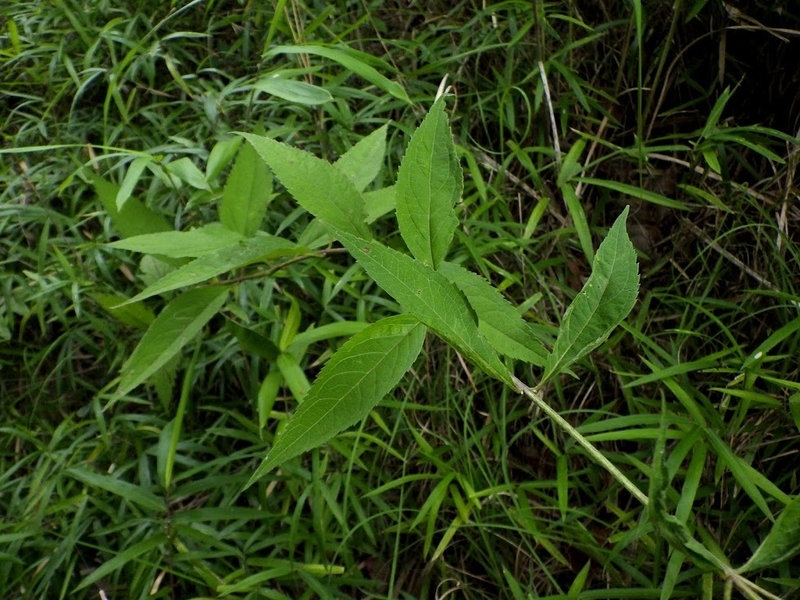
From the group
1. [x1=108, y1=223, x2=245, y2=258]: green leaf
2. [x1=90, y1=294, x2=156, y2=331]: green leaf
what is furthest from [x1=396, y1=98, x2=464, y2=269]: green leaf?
[x1=90, y1=294, x2=156, y2=331]: green leaf

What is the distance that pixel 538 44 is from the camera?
1.48m

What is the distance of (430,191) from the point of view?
A: 0.80 meters

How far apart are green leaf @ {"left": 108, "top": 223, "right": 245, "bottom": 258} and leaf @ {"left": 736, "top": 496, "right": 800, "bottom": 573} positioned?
78 centimetres

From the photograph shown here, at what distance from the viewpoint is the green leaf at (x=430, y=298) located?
0.63 m

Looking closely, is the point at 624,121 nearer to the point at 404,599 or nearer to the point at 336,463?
the point at 336,463

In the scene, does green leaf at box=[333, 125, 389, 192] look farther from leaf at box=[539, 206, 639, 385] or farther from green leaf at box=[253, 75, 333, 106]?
leaf at box=[539, 206, 639, 385]

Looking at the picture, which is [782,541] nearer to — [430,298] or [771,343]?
[430,298]

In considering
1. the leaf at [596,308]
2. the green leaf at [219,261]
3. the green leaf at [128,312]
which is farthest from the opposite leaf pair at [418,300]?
the green leaf at [128,312]

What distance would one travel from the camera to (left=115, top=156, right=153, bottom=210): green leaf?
42.9 inches

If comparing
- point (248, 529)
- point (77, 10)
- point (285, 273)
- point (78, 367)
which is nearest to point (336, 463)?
point (248, 529)

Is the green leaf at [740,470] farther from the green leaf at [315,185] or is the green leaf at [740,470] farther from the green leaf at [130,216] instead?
the green leaf at [130,216]

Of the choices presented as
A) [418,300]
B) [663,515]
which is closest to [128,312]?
[418,300]

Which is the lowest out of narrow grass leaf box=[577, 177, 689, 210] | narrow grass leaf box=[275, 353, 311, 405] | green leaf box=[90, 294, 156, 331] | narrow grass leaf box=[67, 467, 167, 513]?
narrow grass leaf box=[67, 467, 167, 513]

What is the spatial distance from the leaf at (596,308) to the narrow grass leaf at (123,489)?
88 cm
